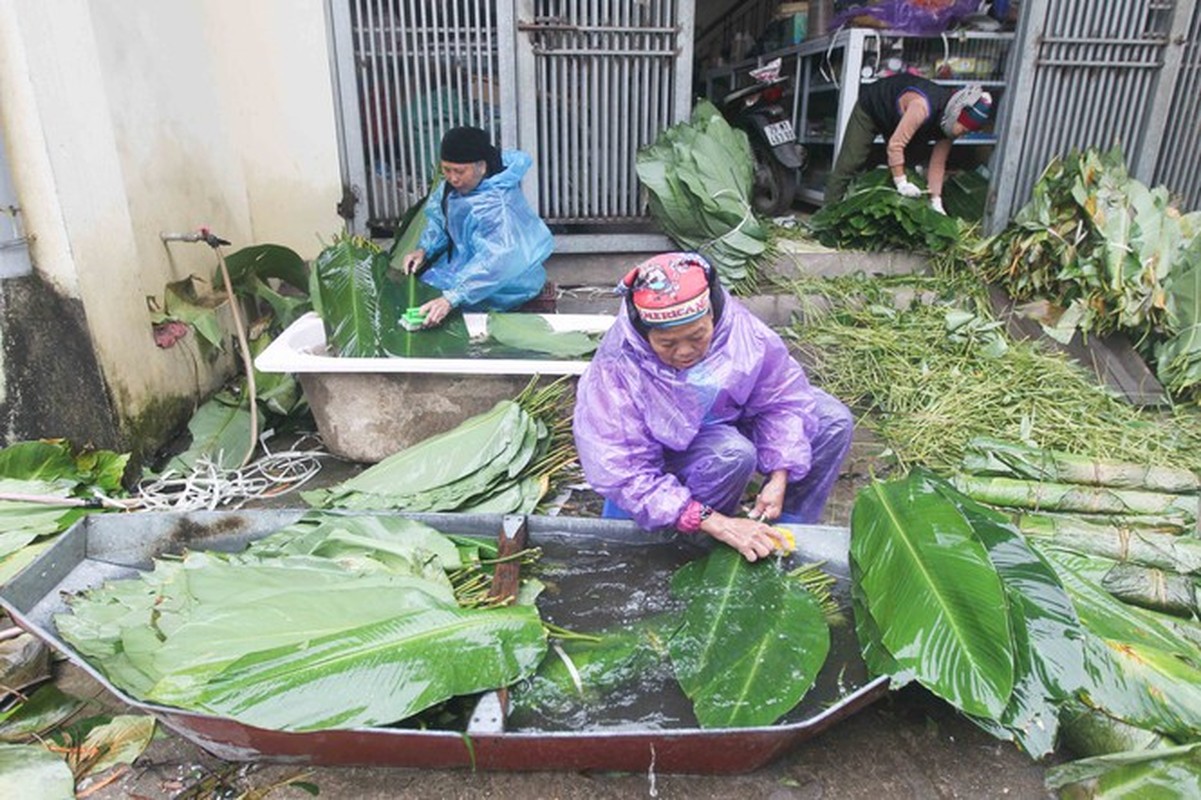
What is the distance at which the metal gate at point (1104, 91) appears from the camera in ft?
16.2

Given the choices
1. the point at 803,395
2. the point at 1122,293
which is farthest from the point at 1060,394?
the point at 803,395

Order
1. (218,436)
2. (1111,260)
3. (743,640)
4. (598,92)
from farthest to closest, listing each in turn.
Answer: (598,92)
(1111,260)
(218,436)
(743,640)

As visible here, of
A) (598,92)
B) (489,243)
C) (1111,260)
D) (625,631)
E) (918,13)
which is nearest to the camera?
(625,631)

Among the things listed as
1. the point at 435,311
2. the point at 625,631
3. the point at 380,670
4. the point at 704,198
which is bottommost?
the point at 625,631

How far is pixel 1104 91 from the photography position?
512 cm

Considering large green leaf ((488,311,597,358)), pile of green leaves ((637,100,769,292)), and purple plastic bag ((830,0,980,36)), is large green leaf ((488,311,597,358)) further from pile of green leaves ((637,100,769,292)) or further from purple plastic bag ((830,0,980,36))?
purple plastic bag ((830,0,980,36))

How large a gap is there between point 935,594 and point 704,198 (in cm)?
354

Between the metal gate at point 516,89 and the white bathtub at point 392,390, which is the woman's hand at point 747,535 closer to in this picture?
the white bathtub at point 392,390

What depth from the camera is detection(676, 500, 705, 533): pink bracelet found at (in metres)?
2.33

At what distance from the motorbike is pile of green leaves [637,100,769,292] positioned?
6.34 feet

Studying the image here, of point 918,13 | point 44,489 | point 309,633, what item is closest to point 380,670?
point 309,633

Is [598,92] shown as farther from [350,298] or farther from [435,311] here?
[350,298]

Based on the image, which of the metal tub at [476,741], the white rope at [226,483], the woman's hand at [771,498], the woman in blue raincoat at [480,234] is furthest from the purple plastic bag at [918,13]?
the metal tub at [476,741]

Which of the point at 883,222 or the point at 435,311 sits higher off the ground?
the point at 883,222
